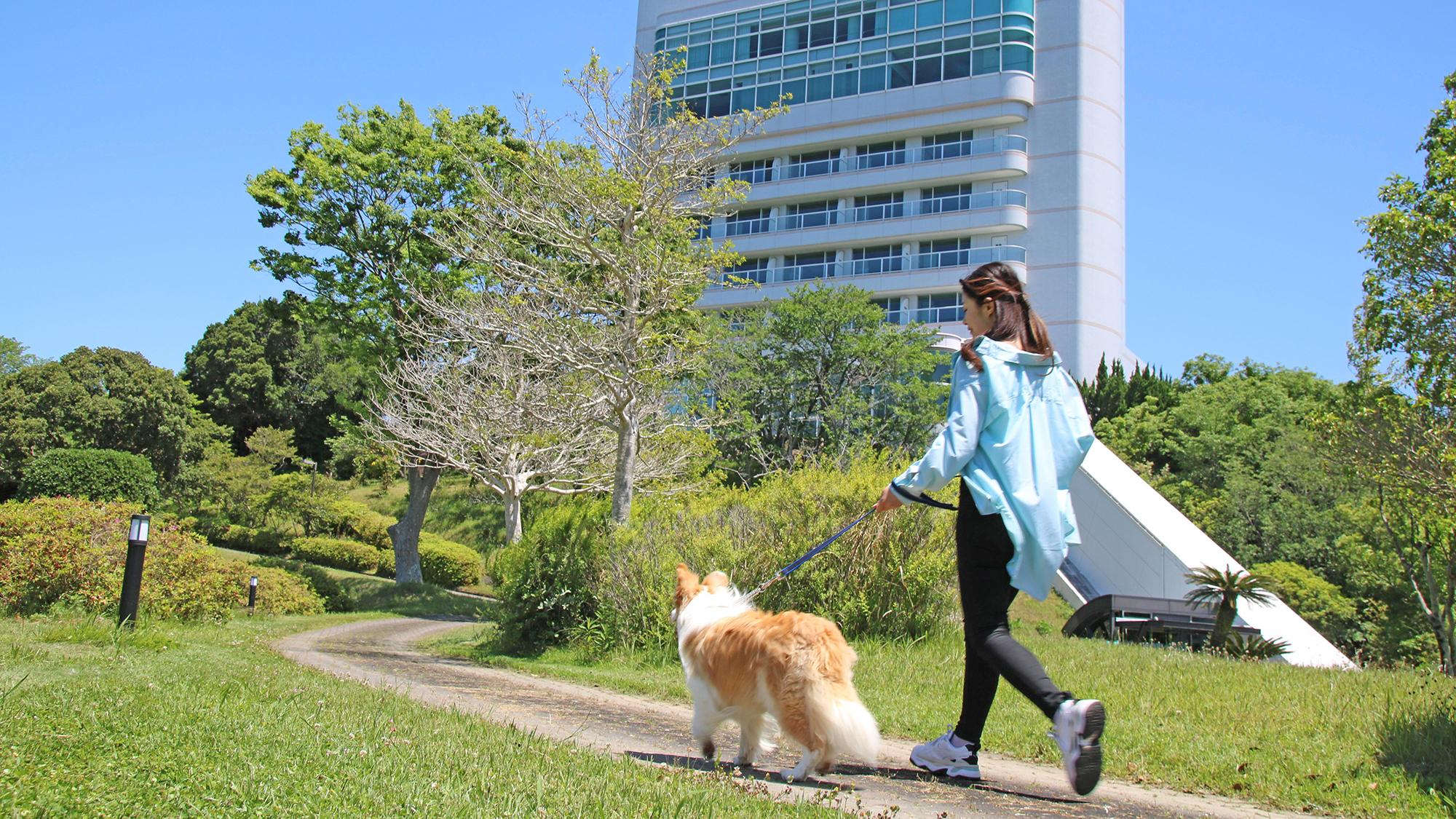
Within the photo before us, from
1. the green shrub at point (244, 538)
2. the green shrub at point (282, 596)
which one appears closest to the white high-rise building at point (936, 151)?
the green shrub at point (244, 538)

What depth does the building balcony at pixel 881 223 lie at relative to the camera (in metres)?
52.4

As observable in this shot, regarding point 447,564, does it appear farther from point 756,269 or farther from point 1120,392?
point 1120,392

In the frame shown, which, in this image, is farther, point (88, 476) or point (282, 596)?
point (88, 476)

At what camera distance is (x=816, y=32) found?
57250 millimetres

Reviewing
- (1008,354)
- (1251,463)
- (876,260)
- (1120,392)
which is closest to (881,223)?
(876,260)

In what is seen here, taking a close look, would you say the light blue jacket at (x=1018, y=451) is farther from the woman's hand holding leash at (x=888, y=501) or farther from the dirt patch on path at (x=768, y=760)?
the dirt patch on path at (x=768, y=760)

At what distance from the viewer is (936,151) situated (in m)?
54.6

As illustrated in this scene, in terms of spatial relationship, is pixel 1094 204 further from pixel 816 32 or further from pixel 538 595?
pixel 538 595

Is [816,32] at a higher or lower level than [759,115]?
higher

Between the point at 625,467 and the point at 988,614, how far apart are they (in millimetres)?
8826

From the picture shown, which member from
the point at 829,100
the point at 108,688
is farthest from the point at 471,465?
A: the point at 829,100

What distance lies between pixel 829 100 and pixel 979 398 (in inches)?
2197

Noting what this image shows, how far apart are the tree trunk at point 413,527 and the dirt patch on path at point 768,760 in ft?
63.2

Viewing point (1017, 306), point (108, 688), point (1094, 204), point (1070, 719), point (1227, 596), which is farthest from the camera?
point (1094, 204)
